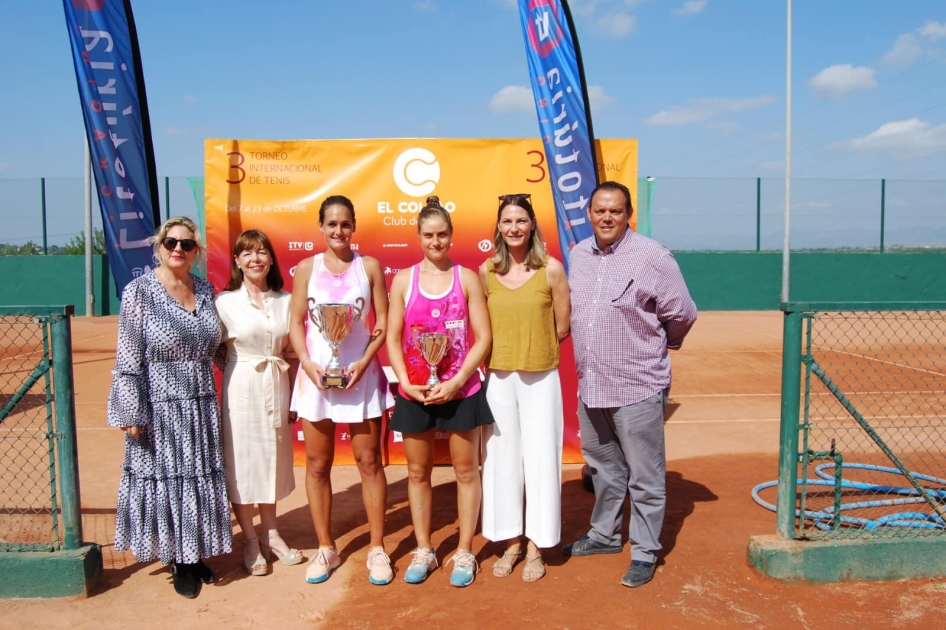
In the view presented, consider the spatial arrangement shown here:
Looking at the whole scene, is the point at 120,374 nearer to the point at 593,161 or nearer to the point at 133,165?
the point at 133,165

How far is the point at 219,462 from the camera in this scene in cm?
385

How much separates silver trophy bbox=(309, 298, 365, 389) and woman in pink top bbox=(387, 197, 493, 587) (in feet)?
0.68

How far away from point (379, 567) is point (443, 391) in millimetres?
1065

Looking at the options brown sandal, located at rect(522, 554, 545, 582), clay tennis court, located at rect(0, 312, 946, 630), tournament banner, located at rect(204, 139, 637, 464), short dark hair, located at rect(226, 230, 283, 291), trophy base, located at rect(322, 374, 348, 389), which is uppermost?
tournament banner, located at rect(204, 139, 637, 464)

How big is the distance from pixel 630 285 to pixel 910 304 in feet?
4.80

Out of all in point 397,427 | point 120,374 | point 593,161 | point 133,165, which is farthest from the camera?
point 593,161

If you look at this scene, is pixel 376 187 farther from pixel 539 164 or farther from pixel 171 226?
pixel 171 226

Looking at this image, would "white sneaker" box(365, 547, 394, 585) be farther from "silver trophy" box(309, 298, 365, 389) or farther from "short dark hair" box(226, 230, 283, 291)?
"short dark hair" box(226, 230, 283, 291)

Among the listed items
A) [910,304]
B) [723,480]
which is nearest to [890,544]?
[910,304]

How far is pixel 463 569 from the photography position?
153 inches

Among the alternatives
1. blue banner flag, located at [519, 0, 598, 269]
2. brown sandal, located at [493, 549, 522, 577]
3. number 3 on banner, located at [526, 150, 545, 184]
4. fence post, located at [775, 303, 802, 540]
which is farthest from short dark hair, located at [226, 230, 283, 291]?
fence post, located at [775, 303, 802, 540]

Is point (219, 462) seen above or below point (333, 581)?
above

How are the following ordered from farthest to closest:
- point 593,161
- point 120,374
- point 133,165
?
point 593,161
point 133,165
point 120,374

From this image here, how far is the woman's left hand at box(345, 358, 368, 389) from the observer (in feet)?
12.5
